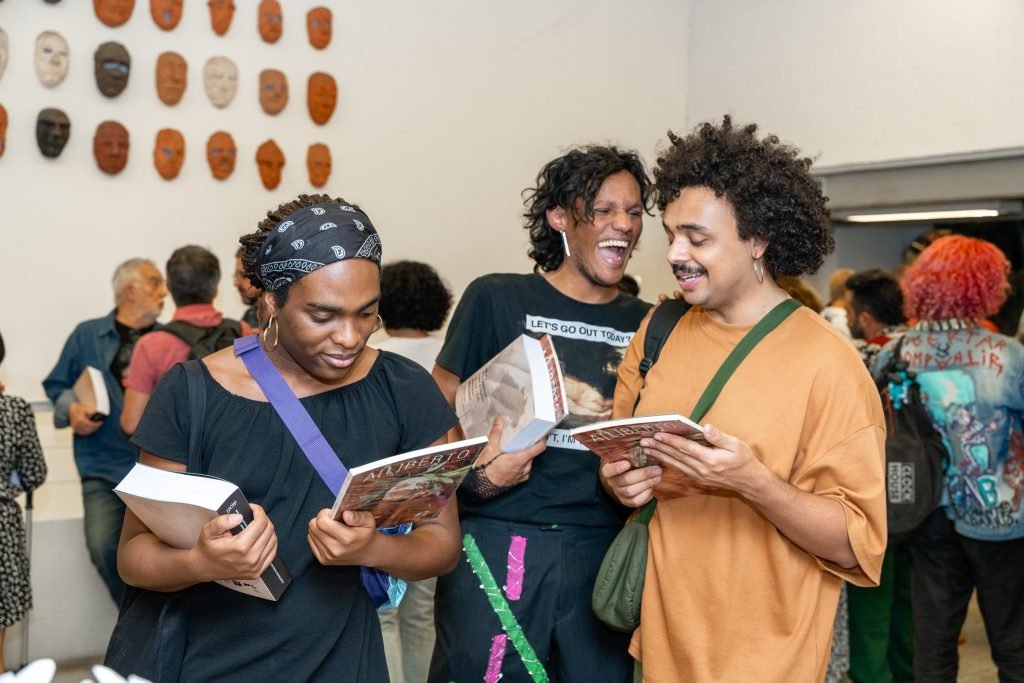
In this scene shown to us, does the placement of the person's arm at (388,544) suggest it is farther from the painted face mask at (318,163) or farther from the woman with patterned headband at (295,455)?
the painted face mask at (318,163)

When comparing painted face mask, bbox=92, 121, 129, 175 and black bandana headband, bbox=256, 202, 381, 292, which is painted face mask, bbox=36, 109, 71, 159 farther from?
black bandana headband, bbox=256, 202, 381, 292

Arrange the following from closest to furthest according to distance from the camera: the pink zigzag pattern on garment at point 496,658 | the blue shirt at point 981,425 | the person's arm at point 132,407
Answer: the pink zigzag pattern on garment at point 496,658
the blue shirt at point 981,425
the person's arm at point 132,407

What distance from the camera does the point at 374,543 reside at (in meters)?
1.77

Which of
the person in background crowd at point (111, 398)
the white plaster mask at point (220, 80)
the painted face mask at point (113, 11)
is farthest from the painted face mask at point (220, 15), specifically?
the person in background crowd at point (111, 398)

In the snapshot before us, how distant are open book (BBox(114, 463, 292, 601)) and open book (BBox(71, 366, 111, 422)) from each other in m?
3.10

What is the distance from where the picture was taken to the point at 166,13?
5664 mm

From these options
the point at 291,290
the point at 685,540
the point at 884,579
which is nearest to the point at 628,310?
the point at 685,540

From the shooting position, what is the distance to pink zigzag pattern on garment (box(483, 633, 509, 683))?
2561 mm

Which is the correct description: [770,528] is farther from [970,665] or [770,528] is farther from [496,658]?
[970,665]

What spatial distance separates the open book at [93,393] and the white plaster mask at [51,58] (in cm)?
166

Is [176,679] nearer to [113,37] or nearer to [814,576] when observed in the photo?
[814,576]

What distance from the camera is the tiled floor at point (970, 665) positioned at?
4.71 metres

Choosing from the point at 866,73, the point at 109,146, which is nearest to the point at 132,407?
the point at 109,146

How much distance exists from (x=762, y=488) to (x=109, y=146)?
15.1 ft
